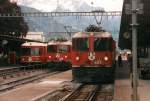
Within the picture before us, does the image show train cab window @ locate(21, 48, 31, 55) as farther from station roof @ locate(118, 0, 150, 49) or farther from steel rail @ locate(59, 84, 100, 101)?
steel rail @ locate(59, 84, 100, 101)

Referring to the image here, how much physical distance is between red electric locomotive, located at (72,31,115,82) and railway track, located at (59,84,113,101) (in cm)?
59

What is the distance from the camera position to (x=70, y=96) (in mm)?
21516

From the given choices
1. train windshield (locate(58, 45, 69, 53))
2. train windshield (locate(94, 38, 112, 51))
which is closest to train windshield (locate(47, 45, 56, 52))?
train windshield (locate(58, 45, 69, 53))

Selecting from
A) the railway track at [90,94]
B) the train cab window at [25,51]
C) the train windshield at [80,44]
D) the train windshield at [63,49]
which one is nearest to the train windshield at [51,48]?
the train windshield at [63,49]

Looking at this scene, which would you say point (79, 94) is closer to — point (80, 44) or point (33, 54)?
point (80, 44)

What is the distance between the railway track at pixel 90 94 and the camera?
2080 cm

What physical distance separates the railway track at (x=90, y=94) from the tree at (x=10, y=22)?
46875 mm

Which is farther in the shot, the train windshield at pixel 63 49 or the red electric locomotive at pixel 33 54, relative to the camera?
the red electric locomotive at pixel 33 54

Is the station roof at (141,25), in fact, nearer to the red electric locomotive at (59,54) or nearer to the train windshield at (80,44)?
the red electric locomotive at (59,54)

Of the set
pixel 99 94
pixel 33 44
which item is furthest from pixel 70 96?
pixel 33 44

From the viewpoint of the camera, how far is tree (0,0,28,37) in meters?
73.9

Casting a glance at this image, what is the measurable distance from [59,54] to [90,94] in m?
25.2

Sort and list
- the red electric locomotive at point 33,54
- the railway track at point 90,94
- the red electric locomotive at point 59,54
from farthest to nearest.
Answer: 1. the red electric locomotive at point 33,54
2. the red electric locomotive at point 59,54
3. the railway track at point 90,94

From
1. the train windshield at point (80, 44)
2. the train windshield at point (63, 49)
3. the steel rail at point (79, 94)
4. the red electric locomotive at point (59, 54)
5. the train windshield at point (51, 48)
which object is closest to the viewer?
the steel rail at point (79, 94)
